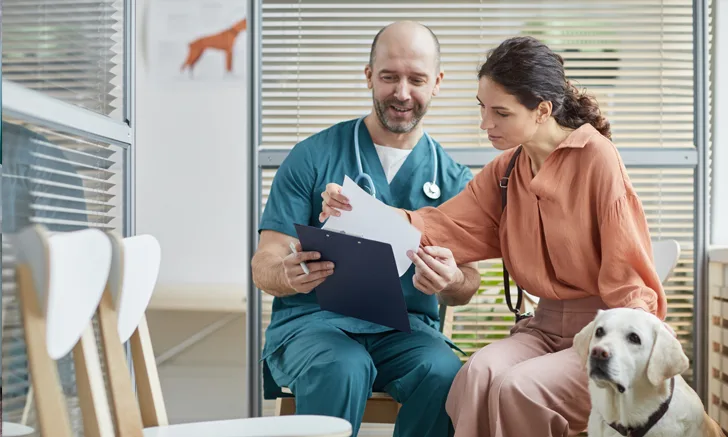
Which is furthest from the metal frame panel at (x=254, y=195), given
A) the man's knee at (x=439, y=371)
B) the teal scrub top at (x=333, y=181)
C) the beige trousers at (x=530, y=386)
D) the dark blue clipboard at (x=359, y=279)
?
the beige trousers at (x=530, y=386)

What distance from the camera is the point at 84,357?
1.19 meters

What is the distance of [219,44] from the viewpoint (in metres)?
2.95

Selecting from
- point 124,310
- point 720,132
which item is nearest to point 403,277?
point 124,310

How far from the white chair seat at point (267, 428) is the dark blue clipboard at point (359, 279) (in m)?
0.38

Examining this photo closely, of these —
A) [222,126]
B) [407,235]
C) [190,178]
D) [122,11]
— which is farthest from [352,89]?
[407,235]

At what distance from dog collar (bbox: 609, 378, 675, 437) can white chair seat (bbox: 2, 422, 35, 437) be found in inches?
43.9

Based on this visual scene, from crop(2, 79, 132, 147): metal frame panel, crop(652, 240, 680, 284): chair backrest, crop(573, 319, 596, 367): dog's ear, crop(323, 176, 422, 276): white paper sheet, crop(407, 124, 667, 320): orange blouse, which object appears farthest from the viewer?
crop(652, 240, 680, 284): chair backrest

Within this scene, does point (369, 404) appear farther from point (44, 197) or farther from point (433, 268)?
point (44, 197)

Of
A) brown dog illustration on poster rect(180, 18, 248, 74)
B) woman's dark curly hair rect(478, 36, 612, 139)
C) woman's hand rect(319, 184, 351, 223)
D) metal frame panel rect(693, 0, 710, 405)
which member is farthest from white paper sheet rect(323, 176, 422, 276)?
metal frame panel rect(693, 0, 710, 405)

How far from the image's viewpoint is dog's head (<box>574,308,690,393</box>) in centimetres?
144

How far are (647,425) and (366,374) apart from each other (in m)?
0.65

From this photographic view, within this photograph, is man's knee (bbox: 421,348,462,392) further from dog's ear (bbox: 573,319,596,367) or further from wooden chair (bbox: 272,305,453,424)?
dog's ear (bbox: 573,319,596,367)

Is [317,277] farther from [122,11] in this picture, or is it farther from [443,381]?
[122,11]

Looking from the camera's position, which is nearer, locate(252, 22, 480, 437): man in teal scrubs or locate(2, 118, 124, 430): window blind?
locate(2, 118, 124, 430): window blind
